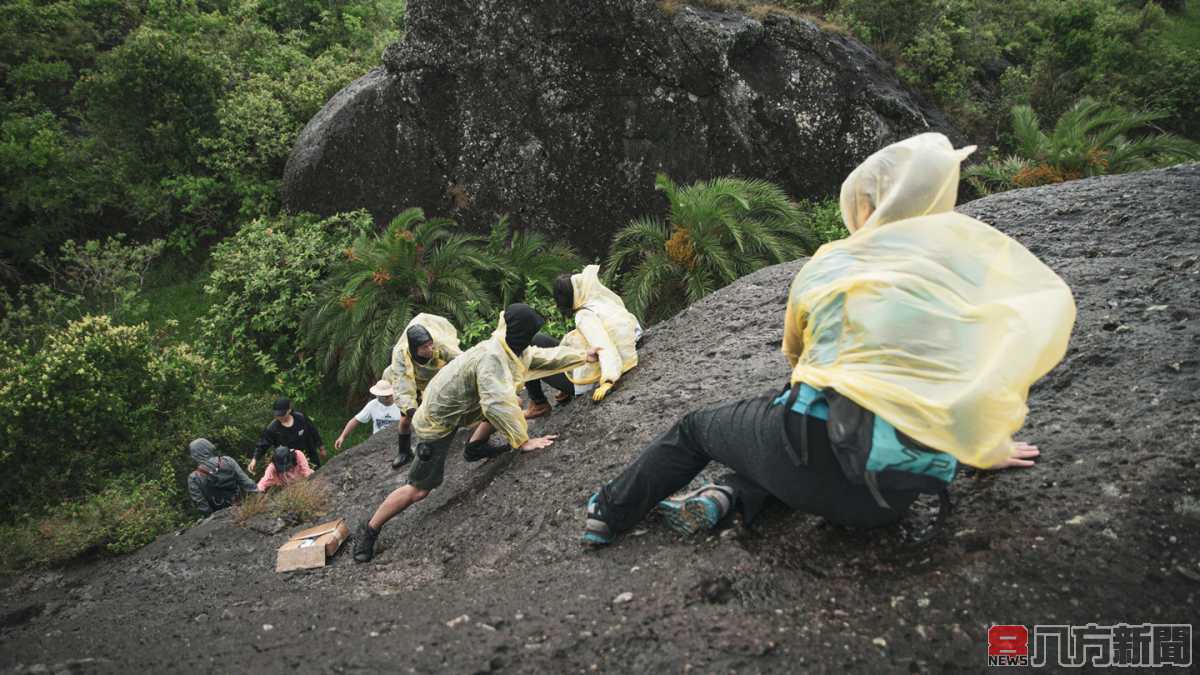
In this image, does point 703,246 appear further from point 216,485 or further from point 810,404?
point 810,404

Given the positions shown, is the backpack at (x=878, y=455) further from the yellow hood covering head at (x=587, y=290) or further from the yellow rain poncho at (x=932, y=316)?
the yellow hood covering head at (x=587, y=290)

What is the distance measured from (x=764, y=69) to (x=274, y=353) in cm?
937

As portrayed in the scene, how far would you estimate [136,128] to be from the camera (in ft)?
43.9

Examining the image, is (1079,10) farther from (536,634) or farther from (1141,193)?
(536,634)

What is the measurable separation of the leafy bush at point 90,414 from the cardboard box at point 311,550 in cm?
383

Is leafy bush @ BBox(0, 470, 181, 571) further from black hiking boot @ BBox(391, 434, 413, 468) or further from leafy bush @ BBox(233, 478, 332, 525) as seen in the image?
black hiking boot @ BBox(391, 434, 413, 468)

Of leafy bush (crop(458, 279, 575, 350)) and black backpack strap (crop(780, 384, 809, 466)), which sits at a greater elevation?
black backpack strap (crop(780, 384, 809, 466))

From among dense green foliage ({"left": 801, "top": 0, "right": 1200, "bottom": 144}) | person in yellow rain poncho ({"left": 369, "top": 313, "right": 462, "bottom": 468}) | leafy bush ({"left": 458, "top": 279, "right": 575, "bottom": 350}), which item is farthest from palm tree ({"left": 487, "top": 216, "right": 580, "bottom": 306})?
dense green foliage ({"left": 801, "top": 0, "right": 1200, "bottom": 144})

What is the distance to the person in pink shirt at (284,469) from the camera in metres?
7.53

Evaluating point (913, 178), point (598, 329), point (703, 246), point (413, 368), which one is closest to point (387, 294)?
point (413, 368)

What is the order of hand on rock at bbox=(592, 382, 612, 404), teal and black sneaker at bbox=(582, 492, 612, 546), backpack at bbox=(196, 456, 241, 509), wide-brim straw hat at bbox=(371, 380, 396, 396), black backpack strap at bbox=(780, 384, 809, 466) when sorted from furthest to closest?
wide-brim straw hat at bbox=(371, 380, 396, 396), backpack at bbox=(196, 456, 241, 509), hand on rock at bbox=(592, 382, 612, 404), teal and black sneaker at bbox=(582, 492, 612, 546), black backpack strap at bbox=(780, 384, 809, 466)

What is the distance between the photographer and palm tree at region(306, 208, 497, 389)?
9859 millimetres

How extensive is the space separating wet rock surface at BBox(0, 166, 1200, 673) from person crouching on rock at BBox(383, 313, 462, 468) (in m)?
1.24

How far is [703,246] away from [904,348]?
6910 mm
